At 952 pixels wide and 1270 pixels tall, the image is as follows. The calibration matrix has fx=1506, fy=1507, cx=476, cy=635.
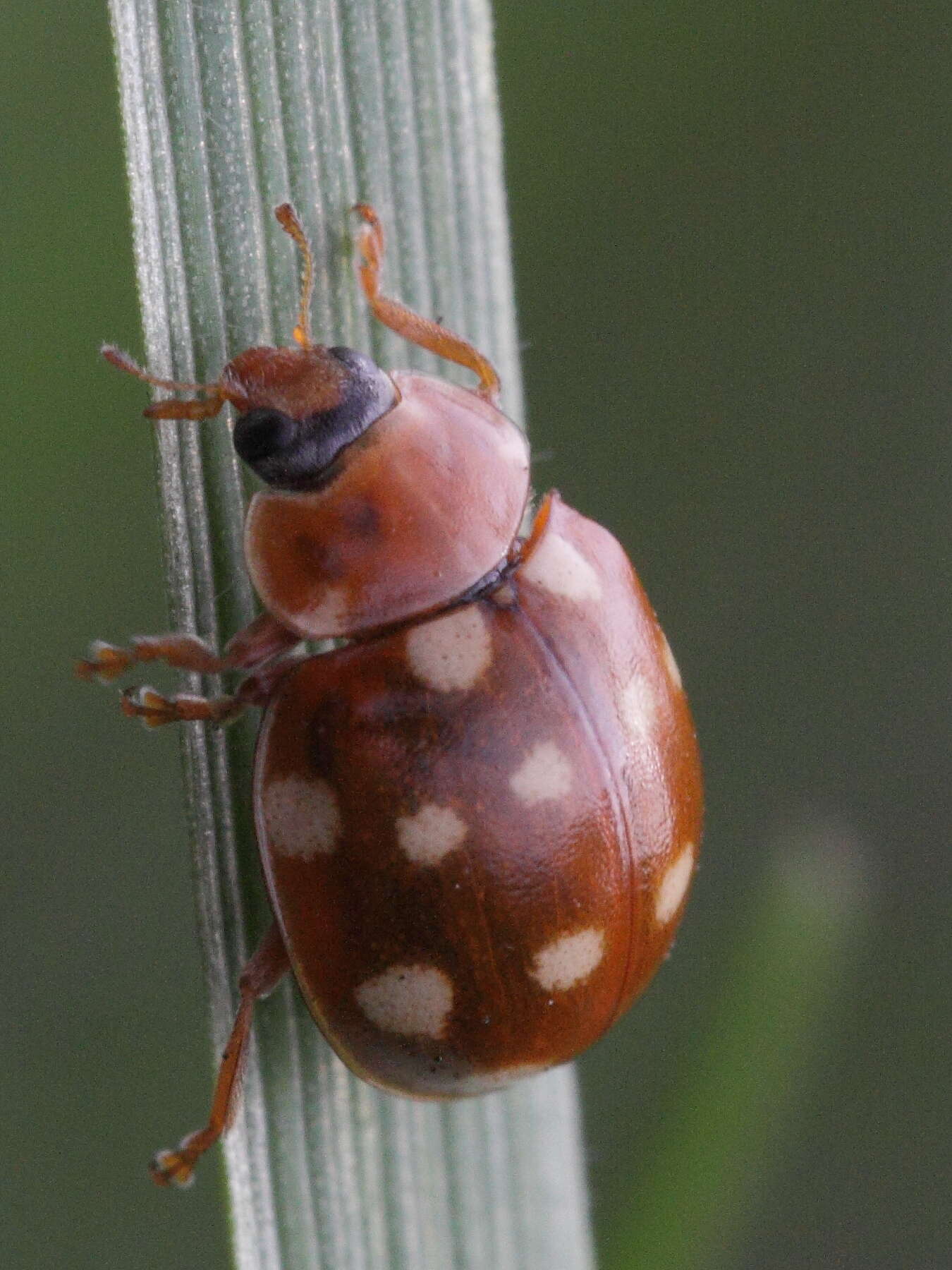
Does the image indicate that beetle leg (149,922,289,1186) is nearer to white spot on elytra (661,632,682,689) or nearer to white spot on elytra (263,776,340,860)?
white spot on elytra (263,776,340,860)

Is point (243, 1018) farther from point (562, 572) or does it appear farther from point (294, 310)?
point (294, 310)

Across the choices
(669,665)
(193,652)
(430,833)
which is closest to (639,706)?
(669,665)

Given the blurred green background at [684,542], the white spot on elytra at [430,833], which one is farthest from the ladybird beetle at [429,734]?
the blurred green background at [684,542]

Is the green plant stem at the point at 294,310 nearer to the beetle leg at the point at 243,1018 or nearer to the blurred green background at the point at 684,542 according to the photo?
the beetle leg at the point at 243,1018

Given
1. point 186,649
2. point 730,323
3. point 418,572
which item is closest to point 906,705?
point 730,323

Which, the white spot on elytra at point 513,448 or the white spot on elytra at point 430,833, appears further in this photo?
the white spot on elytra at point 513,448

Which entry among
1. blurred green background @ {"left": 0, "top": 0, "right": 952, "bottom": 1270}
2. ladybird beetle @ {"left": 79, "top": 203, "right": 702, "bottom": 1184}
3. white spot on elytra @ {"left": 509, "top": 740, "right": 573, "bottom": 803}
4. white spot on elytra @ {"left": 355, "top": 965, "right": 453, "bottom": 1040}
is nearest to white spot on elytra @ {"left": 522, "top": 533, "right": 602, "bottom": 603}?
ladybird beetle @ {"left": 79, "top": 203, "right": 702, "bottom": 1184}
